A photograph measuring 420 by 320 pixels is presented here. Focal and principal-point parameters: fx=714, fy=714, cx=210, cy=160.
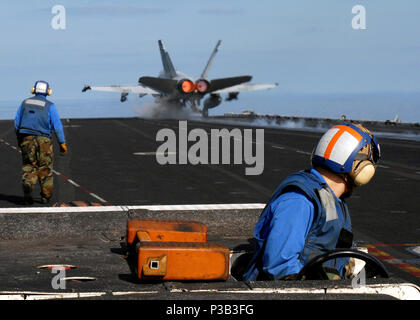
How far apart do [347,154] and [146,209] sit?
8.80 ft

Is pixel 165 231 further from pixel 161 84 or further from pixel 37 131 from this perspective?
pixel 161 84

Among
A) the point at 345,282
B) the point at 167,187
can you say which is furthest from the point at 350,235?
the point at 167,187

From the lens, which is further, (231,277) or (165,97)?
(165,97)

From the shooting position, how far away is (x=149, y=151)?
109 ft

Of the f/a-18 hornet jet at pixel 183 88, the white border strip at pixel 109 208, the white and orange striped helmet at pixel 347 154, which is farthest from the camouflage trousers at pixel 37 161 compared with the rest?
the f/a-18 hornet jet at pixel 183 88

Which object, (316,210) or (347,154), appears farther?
(347,154)

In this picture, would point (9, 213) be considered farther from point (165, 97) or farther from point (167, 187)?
point (165, 97)

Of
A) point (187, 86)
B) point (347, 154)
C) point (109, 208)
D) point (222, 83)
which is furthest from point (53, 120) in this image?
point (222, 83)

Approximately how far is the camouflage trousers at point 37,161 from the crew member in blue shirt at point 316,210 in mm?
11396

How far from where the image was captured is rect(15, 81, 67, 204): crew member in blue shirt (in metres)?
15.2

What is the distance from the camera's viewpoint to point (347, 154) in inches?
176

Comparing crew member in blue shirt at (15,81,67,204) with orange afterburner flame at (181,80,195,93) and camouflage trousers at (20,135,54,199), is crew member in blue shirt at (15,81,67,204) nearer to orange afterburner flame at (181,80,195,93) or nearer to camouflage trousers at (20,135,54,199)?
camouflage trousers at (20,135,54,199)
